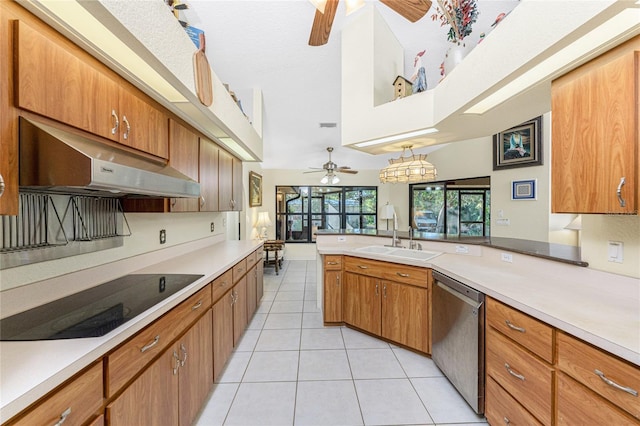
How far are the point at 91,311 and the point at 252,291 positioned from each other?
1972 millimetres

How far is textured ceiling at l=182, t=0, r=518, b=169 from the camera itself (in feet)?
7.65

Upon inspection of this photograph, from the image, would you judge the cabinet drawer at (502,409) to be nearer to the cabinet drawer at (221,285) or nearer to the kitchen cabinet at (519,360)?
the kitchen cabinet at (519,360)

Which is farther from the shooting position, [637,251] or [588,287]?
[588,287]

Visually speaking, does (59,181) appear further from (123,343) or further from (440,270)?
(440,270)

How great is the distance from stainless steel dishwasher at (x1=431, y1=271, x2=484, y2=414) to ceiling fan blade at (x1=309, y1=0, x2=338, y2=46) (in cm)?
207

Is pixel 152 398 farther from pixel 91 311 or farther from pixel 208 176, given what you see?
pixel 208 176

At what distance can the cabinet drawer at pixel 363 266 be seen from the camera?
259 cm

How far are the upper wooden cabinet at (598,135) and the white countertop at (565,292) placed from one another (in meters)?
0.47

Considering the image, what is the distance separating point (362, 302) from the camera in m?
2.72

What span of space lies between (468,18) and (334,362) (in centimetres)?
284

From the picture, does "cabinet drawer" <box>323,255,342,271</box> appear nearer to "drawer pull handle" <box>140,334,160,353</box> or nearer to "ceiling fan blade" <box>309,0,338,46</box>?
"drawer pull handle" <box>140,334,160,353</box>

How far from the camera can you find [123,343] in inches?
39.1

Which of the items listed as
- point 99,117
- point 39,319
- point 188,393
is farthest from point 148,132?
point 188,393

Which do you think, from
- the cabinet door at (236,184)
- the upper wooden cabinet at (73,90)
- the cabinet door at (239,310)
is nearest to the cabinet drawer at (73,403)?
the upper wooden cabinet at (73,90)
